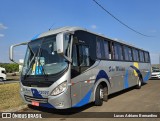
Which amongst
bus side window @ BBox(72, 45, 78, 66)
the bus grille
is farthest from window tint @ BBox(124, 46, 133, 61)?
the bus grille

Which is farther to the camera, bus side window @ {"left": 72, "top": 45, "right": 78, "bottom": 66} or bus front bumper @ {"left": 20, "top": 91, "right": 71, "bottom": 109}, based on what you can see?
bus side window @ {"left": 72, "top": 45, "right": 78, "bottom": 66}

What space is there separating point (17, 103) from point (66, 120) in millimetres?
3697

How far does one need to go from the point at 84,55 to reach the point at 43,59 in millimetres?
1580

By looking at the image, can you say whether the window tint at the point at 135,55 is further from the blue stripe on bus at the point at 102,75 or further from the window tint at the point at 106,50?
the blue stripe on bus at the point at 102,75

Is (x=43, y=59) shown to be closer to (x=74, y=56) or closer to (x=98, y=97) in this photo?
(x=74, y=56)

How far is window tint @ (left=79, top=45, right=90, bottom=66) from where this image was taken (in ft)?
27.1

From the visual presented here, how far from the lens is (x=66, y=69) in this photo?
7426 mm

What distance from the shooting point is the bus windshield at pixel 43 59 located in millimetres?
7580

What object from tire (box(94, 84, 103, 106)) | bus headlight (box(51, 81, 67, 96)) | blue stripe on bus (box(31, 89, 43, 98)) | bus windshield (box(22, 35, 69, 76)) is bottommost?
tire (box(94, 84, 103, 106))

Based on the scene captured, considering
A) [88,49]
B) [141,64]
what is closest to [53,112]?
[88,49]

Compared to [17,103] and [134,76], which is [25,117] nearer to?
[17,103]

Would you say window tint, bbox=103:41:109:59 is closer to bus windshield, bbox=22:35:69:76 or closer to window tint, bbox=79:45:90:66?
window tint, bbox=79:45:90:66

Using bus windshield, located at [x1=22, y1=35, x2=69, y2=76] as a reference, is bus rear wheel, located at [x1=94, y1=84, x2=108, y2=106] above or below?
below

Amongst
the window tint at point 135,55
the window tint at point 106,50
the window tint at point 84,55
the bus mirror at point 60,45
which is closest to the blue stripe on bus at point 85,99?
the window tint at point 84,55
